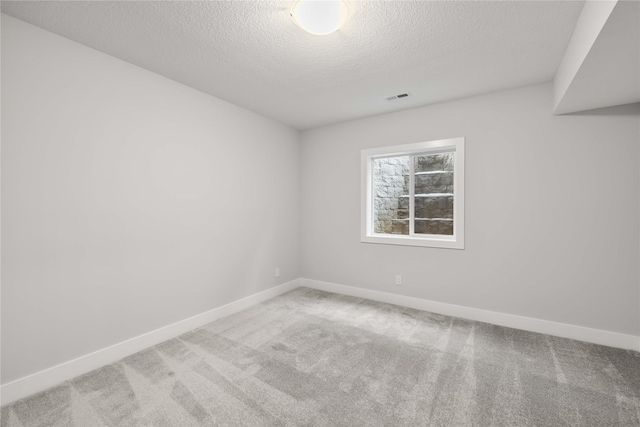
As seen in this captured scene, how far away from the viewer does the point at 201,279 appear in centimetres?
299

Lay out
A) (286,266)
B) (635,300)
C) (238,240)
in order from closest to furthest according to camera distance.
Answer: (635,300), (238,240), (286,266)

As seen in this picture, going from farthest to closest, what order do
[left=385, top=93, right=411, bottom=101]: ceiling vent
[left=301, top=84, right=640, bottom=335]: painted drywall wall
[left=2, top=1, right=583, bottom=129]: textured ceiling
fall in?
[left=385, top=93, right=411, bottom=101]: ceiling vent → [left=301, top=84, right=640, bottom=335]: painted drywall wall → [left=2, top=1, right=583, bottom=129]: textured ceiling

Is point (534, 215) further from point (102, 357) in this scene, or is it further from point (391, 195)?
point (102, 357)

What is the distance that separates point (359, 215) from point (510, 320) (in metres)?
2.04

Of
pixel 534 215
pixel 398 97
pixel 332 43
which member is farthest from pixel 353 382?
pixel 398 97

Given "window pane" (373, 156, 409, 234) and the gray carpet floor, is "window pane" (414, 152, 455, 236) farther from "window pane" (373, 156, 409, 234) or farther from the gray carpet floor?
the gray carpet floor

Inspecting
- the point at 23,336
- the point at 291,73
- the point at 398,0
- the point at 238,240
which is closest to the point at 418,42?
the point at 398,0

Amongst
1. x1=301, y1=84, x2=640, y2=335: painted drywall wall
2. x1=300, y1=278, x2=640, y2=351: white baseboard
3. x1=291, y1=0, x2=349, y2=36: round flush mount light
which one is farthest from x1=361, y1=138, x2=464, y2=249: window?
x1=291, y1=0, x2=349, y2=36: round flush mount light

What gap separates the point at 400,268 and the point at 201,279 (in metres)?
2.37

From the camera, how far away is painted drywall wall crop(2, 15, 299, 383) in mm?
1848

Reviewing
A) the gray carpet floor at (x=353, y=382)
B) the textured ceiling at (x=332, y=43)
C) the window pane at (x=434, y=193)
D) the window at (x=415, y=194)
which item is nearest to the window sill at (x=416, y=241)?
the window at (x=415, y=194)

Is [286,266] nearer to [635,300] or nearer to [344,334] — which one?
[344,334]

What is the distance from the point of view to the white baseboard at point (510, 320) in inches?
96.1

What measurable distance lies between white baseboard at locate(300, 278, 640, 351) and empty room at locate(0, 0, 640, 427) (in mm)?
18
